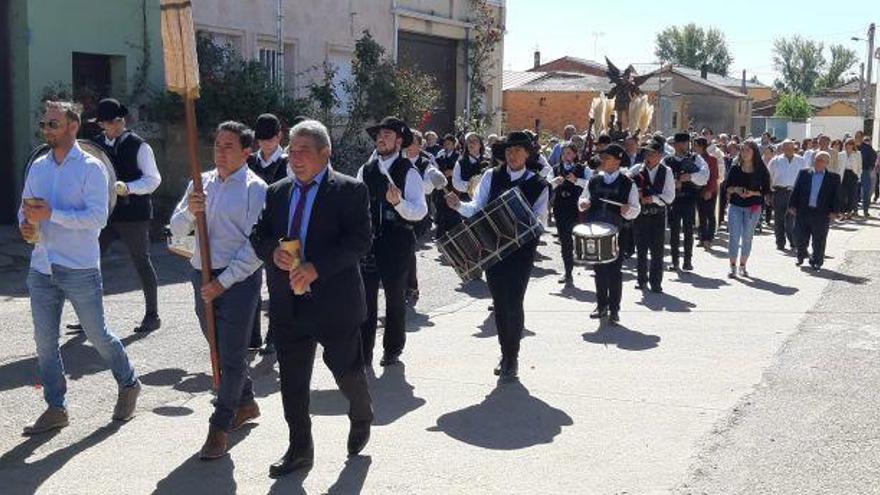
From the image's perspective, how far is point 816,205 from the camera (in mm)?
15602

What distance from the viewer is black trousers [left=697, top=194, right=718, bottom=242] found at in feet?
57.5

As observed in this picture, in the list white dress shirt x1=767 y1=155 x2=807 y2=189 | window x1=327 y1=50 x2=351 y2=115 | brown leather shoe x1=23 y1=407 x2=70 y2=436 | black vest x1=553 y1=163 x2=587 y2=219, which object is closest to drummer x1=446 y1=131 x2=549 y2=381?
brown leather shoe x1=23 y1=407 x2=70 y2=436

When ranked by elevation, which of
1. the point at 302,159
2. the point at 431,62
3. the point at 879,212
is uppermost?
the point at 431,62

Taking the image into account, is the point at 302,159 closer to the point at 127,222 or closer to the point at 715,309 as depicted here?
the point at 127,222

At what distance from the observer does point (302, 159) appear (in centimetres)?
557

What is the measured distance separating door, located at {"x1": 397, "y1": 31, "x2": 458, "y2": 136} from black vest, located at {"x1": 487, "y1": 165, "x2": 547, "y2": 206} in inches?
648

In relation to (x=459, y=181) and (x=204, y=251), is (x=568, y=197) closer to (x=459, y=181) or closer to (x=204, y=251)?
(x=459, y=181)

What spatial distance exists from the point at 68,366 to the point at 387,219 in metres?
2.60

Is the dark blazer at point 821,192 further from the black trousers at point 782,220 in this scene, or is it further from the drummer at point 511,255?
the drummer at point 511,255

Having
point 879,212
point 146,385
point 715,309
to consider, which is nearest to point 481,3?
point 879,212

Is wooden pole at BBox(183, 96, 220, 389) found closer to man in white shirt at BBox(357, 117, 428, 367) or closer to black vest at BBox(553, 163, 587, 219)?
man in white shirt at BBox(357, 117, 428, 367)

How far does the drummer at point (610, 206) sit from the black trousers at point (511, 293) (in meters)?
2.65

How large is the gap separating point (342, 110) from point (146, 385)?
575 inches

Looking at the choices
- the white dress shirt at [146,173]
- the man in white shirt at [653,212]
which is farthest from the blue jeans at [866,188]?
the white dress shirt at [146,173]
